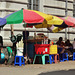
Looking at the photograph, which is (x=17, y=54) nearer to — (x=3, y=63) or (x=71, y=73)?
(x=3, y=63)

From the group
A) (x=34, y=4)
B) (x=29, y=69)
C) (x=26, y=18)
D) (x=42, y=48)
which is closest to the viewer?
(x=29, y=69)

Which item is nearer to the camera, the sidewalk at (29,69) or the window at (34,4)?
the sidewalk at (29,69)

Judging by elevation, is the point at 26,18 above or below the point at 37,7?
below

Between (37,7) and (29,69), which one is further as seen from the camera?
(37,7)

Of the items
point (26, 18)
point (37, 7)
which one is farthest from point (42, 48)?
point (37, 7)

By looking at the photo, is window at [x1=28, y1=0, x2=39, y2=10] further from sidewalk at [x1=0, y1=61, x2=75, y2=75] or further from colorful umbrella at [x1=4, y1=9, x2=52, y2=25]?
sidewalk at [x1=0, y1=61, x2=75, y2=75]

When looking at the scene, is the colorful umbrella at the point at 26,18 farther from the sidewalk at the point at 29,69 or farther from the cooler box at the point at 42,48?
the sidewalk at the point at 29,69

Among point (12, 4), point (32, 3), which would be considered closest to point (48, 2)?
point (32, 3)

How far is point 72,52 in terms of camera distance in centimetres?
1440

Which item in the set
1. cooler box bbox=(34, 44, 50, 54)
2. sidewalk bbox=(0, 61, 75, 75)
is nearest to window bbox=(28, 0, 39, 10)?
cooler box bbox=(34, 44, 50, 54)

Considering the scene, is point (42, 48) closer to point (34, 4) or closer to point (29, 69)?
point (29, 69)

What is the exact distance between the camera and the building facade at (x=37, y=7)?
16.1 metres

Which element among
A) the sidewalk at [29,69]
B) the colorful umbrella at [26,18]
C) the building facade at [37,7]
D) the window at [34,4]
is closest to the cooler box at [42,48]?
the sidewalk at [29,69]

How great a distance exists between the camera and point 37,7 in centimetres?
1783
